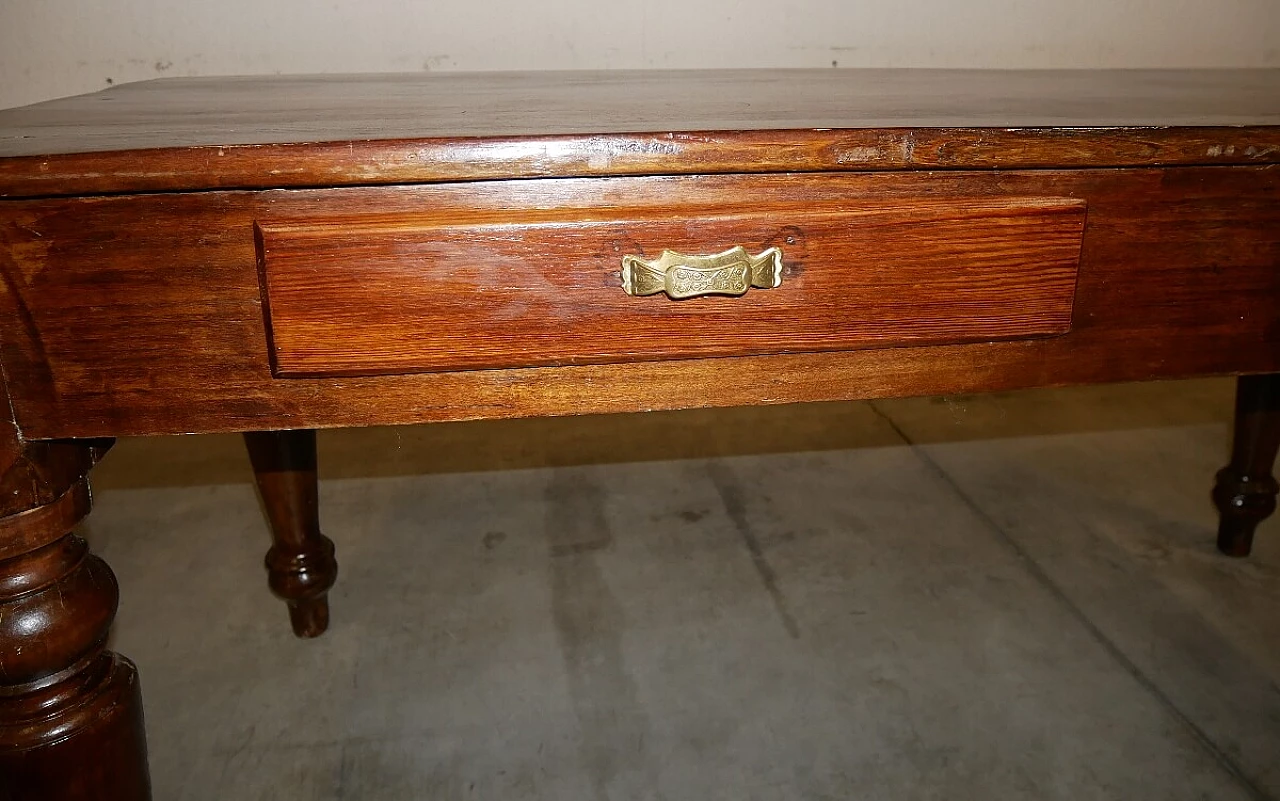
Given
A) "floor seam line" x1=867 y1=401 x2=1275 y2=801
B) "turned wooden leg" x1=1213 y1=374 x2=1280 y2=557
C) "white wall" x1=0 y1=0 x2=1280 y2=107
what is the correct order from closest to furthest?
"floor seam line" x1=867 y1=401 x2=1275 y2=801 < "turned wooden leg" x1=1213 y1=374 x2=1280 y2=557 < "white wall" x1=0 y1=0 x2=1280 y2=107

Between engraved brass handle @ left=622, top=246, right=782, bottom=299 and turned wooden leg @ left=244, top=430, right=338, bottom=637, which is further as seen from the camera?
turned wooden leg @ left=244, top=430, right=338, bottom=637

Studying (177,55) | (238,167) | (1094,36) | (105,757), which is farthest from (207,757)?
(1094,36)

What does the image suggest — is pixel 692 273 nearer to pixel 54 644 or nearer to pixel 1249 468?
pixel 54 644

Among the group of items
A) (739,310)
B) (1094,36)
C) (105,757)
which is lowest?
(105,757)

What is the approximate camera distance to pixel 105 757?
0.64m

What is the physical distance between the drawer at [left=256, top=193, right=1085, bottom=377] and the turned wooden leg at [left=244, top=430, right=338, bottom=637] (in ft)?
1.93

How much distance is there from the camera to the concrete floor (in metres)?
1.03

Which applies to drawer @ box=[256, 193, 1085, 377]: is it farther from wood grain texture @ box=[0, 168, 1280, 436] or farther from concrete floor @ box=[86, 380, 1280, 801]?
concrete floor @ box=[86, 380, 1280, 801]

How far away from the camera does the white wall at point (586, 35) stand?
1.86 meters

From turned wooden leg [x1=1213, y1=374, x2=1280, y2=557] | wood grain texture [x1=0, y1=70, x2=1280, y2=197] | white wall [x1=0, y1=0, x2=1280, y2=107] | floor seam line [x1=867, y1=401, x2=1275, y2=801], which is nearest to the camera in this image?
wood grain texture [x1=0, y1=70, x2=1280, y2=197]

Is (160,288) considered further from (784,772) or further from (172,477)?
(172,477)

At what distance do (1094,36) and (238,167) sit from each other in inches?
87.5

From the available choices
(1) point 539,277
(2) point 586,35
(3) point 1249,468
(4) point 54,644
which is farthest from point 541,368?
(2) point 586,35

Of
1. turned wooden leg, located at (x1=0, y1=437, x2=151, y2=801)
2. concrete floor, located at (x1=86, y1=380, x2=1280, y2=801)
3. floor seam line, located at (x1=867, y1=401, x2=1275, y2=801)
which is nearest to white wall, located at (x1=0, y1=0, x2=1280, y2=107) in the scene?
concrete floor, located at (x1=86, y1=380, x2=1280, y2=801)
